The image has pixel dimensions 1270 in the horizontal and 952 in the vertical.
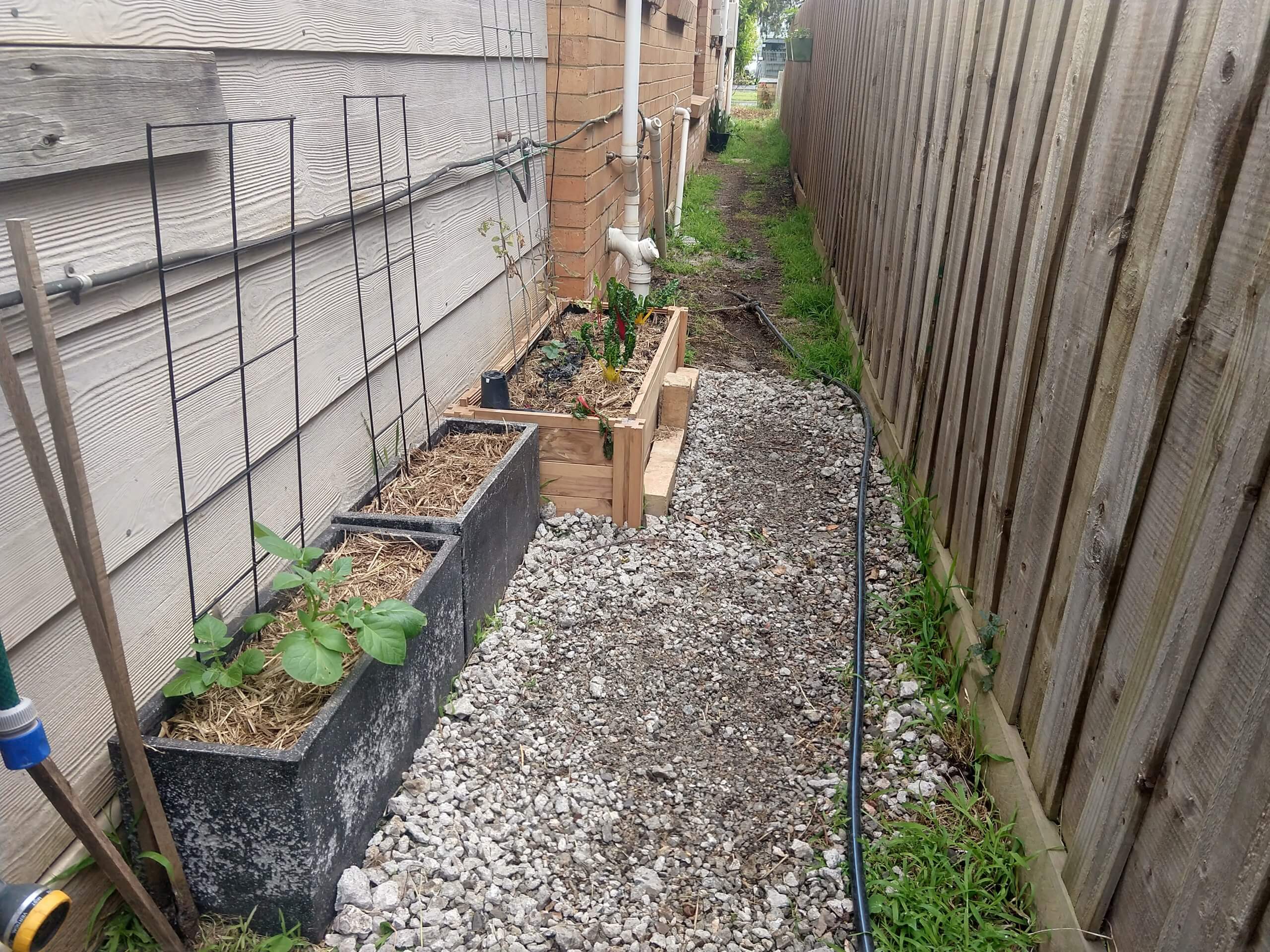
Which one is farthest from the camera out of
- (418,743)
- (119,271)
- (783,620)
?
(783,620)

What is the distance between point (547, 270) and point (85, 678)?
324 centimetres

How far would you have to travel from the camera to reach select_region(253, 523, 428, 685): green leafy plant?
1.65m

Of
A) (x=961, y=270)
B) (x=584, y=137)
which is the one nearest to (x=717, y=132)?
(x=584, y=137)

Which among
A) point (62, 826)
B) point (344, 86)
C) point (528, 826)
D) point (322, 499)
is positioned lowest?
point (528, 826)

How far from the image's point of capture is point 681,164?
853cm

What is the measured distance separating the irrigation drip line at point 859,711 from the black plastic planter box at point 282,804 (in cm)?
102

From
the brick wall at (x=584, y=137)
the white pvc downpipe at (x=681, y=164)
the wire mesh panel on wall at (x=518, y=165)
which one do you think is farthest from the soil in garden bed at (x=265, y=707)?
the white pvc downpipe at (x=681, y=164)

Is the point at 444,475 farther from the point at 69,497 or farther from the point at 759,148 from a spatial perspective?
the point at 759,148

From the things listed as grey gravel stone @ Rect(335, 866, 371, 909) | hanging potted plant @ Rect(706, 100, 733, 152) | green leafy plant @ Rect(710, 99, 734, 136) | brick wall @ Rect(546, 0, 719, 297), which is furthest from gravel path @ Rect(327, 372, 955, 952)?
green leafy plant @ Rect(710, 99, 734, 136)

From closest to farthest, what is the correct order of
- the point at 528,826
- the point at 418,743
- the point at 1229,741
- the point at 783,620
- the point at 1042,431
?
the point at 1229,741 < the point at 1042,431 < the point at 528,826 < the point at 418,743 < the point at 783,620

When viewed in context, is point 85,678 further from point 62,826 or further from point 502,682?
point 502,682

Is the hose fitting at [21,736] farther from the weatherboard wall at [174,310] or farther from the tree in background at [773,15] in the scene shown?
the tree in background at [773,15]

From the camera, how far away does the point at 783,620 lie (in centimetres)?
278

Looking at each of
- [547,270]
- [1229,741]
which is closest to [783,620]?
[1229,741]
